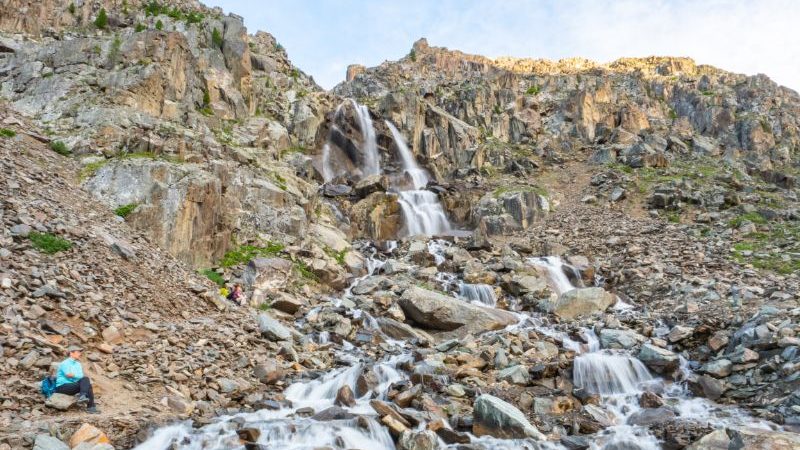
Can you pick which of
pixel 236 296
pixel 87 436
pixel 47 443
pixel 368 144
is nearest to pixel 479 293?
pixel 236 296

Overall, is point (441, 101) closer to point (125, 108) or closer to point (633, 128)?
point (633, 128)

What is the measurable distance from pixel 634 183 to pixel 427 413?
3660cm

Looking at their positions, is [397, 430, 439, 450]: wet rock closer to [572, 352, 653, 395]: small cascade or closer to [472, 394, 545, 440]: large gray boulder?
[472, 394, 545, 440]: large gray boulder

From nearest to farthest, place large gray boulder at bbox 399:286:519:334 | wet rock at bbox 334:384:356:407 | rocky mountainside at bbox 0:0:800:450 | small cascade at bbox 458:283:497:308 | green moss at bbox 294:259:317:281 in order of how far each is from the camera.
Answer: rocky mountainside at bbox 0:0:800:450, wet rock at bbox 334:384:356:407, large gray boulder at bbox 399:286:519:334, green moss at bbox 294:259:317:281, small cascade at bbox 458:283:497:308

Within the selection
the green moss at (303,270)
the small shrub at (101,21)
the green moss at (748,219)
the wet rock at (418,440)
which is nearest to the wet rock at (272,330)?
the green moss at (303,270)

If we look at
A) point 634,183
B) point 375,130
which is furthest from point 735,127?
point 375,130

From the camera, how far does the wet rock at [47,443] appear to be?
24.2 feet

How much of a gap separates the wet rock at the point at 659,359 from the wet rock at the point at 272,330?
37.2 ft

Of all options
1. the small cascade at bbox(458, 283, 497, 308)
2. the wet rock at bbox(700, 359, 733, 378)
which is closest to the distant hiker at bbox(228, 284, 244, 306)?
the small cascade at bbox(458, 283, 497, 308)

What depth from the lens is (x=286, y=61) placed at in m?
50.2

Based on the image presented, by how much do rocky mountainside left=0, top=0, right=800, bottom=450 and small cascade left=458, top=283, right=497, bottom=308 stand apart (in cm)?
14

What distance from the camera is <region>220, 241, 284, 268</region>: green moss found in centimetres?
2071

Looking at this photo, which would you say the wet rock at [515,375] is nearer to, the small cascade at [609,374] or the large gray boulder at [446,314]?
the small cascade at [609,374]

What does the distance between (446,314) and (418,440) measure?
29.7ft
